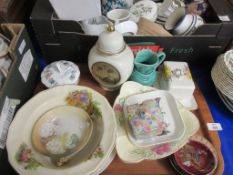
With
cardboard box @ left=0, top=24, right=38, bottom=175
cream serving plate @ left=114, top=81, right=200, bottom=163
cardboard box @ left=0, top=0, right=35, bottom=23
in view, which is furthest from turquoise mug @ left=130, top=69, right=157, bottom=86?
cardboard box @ left=0, top=0, right=35, bottom=23

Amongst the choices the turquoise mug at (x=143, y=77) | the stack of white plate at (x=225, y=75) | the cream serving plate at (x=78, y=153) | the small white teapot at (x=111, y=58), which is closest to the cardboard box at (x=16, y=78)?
the cream serving plate at (x=78, y=153)

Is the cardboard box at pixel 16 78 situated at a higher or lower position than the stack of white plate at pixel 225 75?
higher

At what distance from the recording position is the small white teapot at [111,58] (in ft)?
1.61

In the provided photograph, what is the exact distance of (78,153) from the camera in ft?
1.52

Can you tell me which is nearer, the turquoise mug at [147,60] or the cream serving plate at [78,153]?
the cream serving plate at [78,153]

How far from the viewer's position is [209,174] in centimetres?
47

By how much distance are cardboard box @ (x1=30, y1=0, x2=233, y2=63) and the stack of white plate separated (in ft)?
0.22

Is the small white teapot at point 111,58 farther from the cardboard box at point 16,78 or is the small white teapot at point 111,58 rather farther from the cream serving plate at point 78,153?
the cardboard box at point 16,78

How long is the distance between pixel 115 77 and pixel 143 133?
0.16 m

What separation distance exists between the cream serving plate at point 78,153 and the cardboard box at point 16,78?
35 millimetres

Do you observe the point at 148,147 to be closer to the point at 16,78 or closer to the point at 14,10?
the point at 16,78

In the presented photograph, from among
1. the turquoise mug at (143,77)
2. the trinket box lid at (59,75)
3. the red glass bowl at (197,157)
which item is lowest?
the red glass bowl at (197,157)

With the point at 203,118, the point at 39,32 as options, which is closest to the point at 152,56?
the point at 203,118

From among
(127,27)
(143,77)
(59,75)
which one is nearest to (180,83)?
(143,77)
